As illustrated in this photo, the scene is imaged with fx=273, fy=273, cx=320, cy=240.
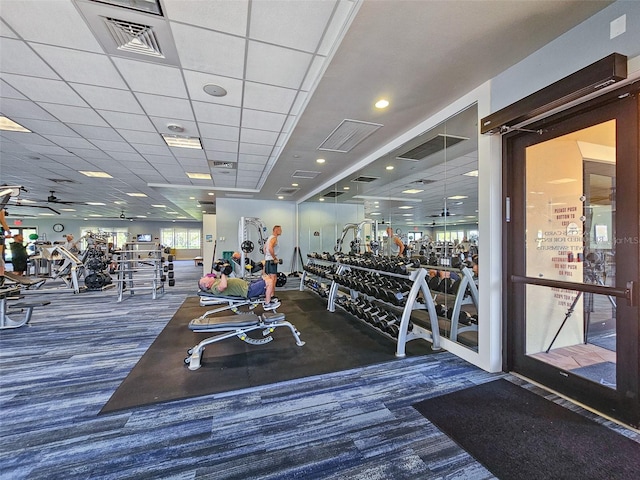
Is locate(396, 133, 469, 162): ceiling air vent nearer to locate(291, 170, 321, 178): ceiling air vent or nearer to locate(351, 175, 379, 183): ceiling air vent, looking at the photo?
locate(351, 175, 379, 183): ceiling air vent

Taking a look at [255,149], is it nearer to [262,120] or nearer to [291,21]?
[262,120]

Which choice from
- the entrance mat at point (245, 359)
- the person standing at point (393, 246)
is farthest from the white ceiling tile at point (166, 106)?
the person standing at point (393, 246)

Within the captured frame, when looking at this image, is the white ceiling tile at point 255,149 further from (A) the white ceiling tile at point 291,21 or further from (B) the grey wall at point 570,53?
(B) the grey wall at point 570,53

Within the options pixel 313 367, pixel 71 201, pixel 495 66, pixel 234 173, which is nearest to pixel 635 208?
pixel 495 66

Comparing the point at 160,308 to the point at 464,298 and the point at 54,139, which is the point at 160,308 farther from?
the point at 464,298

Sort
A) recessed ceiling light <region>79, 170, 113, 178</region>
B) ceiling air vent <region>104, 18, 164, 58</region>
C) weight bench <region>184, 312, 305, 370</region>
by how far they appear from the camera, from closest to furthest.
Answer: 1. ceiling air vent <region>104, 18, 164, 58</region>
2. weight bench <region>184, 312, 305, 370</region>
3. recessed ceiling light <region>79, 170, 113, 178</region>

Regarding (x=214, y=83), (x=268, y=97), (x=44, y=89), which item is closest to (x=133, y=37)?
(x=214, y=83)

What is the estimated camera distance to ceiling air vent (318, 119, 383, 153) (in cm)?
354

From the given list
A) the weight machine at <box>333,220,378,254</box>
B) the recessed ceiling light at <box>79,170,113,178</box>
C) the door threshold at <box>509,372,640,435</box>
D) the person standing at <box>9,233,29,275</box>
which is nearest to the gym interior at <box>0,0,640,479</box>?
the door threshold at <box>509,372,640,435</box>

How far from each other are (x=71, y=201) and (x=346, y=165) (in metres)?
A: 11.1

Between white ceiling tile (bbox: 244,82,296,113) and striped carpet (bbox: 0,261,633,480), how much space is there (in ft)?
9.67

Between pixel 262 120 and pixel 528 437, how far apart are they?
4.03 m

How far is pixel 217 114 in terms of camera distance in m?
3.50

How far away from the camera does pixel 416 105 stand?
3.04 m
